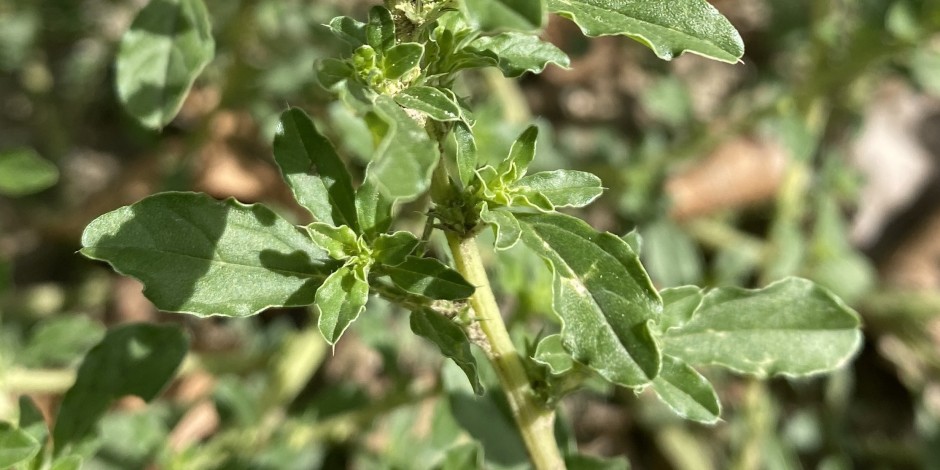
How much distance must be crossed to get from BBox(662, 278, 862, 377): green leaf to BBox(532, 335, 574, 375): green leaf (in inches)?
9.4

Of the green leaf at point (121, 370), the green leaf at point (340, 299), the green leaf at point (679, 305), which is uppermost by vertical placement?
the green leaf at point (340, 299)

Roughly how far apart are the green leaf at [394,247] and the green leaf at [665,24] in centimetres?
41

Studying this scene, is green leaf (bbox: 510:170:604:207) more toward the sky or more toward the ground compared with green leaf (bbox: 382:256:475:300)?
more toward the sky

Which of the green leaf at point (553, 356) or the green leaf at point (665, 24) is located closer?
the green leaf at point (665, 24)

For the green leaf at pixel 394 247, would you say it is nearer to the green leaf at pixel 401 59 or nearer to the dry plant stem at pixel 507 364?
the dry plant stem at pixel 507 364

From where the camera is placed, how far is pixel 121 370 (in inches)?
71.6

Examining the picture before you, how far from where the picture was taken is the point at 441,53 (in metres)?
1.25

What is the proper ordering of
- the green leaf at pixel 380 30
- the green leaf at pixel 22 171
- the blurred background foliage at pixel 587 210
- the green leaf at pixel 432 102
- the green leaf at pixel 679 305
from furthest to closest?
the blurred background foliage at pixel 587 210, the green leaf at pixel 22 171, the green leaf at pixel 679 305, the green leaf at pixel 380 30, the green leaf at pixel 432 102

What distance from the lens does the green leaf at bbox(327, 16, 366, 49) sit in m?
1.25

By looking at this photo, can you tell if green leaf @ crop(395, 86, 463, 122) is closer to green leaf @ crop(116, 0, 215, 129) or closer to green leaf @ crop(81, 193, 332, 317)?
green leaf @ crop(81, 193, 332, 317)

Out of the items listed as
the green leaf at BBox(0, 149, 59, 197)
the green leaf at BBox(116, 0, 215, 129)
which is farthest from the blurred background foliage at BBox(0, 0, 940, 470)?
the green leaf at BBox(116, 0, 215, 129)

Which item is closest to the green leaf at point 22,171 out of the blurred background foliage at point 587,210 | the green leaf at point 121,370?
the blurred background foliage at point 587,210

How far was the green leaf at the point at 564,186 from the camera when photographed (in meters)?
1.31

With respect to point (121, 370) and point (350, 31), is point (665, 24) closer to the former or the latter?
point (350, 31)
